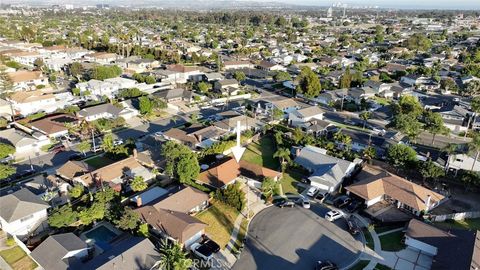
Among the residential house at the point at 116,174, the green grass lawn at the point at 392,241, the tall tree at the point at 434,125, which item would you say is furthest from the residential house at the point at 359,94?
the residential house at the point at 116,174

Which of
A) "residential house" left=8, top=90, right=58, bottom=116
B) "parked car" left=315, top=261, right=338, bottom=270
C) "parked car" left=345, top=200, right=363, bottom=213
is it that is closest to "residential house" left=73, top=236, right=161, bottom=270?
"parked car" left=315, top=261, right=338, bottom=270

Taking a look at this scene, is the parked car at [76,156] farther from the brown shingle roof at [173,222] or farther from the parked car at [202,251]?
the parked car at [202,251]

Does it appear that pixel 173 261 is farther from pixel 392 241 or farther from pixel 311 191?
pixel 392 241

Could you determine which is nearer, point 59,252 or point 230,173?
point 59,252

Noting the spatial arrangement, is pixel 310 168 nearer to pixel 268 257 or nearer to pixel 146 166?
pixel 268 257

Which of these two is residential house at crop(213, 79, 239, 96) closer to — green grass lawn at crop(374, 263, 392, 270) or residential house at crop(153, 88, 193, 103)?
residential house at crop(153, 88, 193, 103)

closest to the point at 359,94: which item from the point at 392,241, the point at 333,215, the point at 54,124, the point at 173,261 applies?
the point at 333,215

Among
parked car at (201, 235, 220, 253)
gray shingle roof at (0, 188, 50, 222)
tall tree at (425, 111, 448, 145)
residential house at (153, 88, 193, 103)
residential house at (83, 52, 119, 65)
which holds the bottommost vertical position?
parked car at (201, 235, 220, 253)
